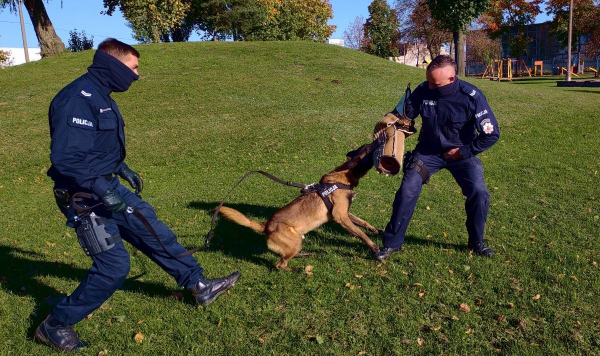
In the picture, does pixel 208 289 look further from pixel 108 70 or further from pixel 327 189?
pixel 108 70

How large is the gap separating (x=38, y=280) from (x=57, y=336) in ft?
5.69

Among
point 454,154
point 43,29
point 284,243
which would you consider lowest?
point 284,243

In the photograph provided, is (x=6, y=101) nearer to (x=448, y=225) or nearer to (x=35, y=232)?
(x=35, y=232)

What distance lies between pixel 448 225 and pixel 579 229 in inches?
63.1

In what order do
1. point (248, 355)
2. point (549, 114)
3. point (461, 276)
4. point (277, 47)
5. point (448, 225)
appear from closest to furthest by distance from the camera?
point (248, 355) < point (461, 276) < point (448, 225) < point (549, 114) < point (277, 47)

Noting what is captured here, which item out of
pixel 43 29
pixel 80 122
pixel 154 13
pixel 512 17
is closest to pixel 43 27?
pixel 43 29

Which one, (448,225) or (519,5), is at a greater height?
(519,5)

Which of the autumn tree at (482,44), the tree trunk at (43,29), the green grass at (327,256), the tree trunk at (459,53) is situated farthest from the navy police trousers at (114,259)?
the autumn tree at (482,44)

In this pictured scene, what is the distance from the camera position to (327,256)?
5402 mm

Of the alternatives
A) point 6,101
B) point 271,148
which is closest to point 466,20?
point 271,148

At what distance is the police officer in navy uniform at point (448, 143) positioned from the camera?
15.8ft

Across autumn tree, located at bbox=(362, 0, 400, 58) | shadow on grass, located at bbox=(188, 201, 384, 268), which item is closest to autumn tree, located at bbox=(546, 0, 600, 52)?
autumn tree, located at bbox=(362, 0, 400, 58)

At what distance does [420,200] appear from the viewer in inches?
298

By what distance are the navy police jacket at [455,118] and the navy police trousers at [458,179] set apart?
148 millimetres
